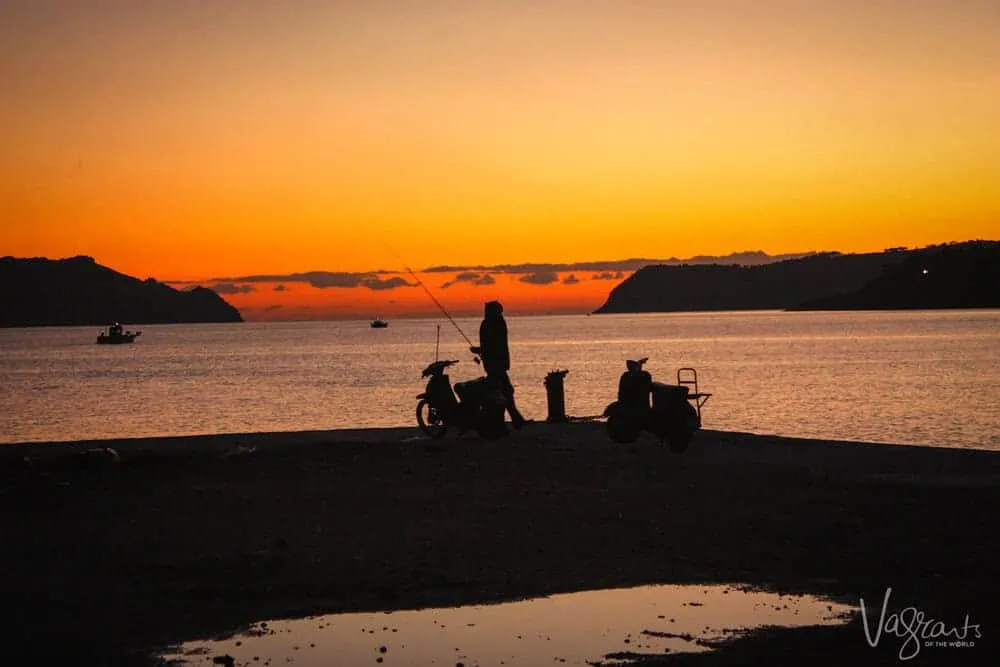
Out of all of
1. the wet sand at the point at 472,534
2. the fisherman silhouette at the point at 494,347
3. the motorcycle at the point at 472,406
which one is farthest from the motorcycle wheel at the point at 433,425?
the wet sand at the point at 472,534

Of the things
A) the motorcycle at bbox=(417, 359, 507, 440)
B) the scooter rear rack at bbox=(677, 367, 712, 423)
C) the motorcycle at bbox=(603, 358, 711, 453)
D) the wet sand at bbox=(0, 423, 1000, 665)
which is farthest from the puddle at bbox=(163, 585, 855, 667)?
the motorcycle at bbox=(417, 359, 507, 440)

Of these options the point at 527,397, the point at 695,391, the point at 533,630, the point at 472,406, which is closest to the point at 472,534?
the point at 533,630

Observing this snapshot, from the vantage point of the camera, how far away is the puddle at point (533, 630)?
824 centimetres

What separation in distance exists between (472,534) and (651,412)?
308 inches

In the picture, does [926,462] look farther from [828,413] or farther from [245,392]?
[245,392]

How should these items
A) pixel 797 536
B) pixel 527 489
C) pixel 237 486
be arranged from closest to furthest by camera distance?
pixel 797 536, pixel 527 489, pixel 237 486

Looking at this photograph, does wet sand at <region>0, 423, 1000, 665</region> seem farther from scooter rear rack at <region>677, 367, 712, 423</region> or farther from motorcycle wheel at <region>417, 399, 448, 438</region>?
motorcycle wheel at <region>417, 399, 448, 438</region>

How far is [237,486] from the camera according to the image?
Result: 16.8m

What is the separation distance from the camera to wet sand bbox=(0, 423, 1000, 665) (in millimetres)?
9516

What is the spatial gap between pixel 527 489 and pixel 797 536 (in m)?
4.40

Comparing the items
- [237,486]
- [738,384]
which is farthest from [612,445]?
[738,384]

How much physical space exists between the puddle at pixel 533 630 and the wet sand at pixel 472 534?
1.06ft

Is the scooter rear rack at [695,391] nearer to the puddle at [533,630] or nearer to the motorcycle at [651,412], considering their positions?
the motorcycle at [651,412]

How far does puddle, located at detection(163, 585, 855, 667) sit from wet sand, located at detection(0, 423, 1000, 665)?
32 centimetres
